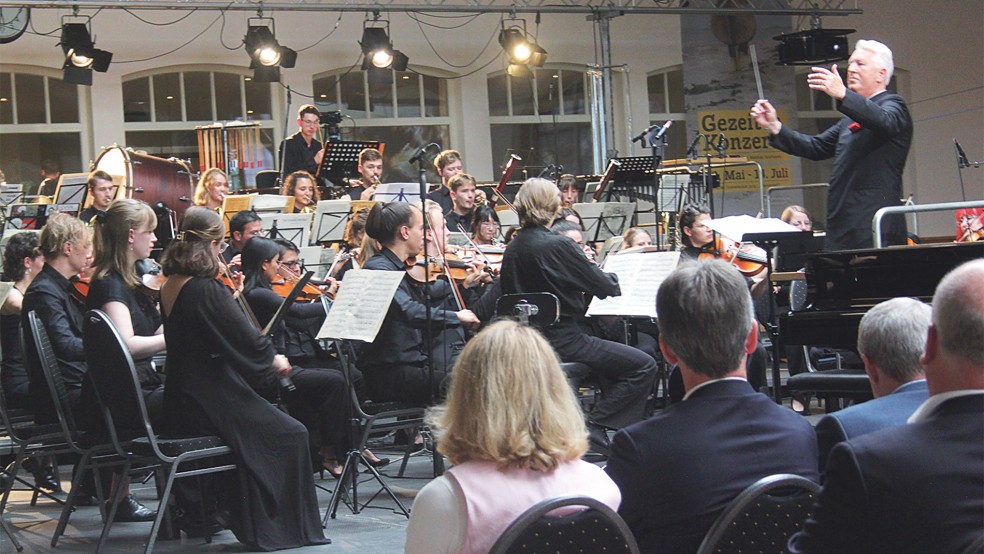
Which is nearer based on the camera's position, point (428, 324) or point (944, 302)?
point (944, 302)

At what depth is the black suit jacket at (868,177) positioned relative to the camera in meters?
4.50

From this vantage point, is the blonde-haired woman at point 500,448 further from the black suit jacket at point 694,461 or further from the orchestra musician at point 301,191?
the orchestra musician at point 301,191

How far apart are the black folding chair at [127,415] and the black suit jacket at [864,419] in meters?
2.48

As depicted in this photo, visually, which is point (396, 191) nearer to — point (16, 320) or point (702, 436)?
point (16, 320)

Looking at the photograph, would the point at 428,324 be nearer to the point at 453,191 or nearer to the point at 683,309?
the point at 683,309

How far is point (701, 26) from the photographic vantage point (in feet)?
49.6

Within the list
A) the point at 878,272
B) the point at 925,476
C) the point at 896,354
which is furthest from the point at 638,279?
the point at 925,476

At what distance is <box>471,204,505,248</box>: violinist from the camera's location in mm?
7984

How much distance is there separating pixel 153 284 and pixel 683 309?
3514mm

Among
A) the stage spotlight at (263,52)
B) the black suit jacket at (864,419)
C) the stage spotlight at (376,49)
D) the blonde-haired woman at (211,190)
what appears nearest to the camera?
the black suit jacket at (864,419)

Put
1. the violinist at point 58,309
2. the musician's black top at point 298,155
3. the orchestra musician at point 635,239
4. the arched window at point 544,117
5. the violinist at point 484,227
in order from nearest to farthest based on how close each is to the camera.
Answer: the violinist at point 58,309 < the orchestra musician at point 635,239 < the violinist at point 484,227 < the musician's black top at point 298,155 < the arched window at point 544,117

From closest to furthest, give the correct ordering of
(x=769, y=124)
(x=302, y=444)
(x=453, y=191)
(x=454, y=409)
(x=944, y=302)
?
(x=944, y=302)
(x=454, y=409)
(x=302, y=444)
(x=769, y=124)
(x=453, y=191)

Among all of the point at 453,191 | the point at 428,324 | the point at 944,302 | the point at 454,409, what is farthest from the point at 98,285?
the point at 453,191

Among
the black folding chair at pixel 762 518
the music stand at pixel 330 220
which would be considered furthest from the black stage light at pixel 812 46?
the black folding chair at pixel 762 518
